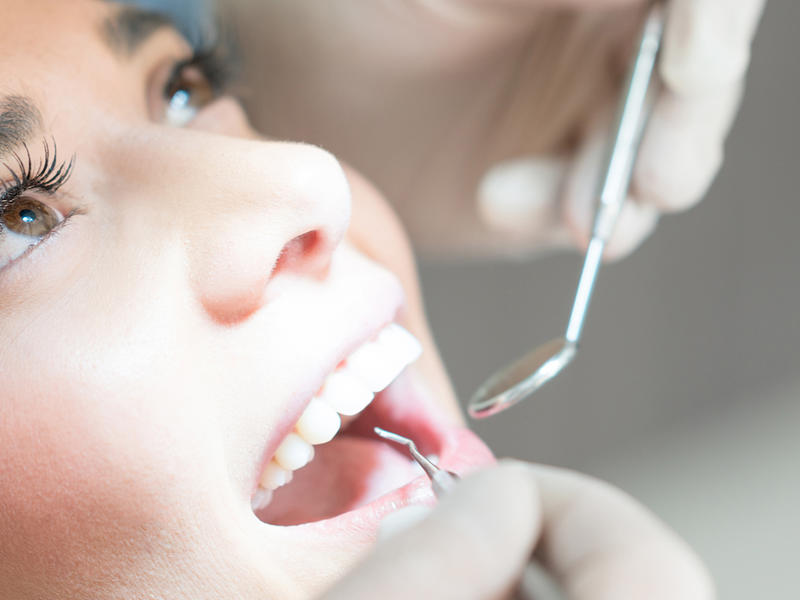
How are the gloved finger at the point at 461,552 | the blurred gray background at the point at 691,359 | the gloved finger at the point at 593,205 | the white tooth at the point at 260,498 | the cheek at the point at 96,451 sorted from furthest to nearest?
the blurred gray background at the point at 691,359 < the gloved finger at the point at 593,205 < the white tooth at the point at 260,498 < the cheek at the point at 96,451 < the gloved finger at the point at 461,552

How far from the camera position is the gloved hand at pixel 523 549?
0.40 m

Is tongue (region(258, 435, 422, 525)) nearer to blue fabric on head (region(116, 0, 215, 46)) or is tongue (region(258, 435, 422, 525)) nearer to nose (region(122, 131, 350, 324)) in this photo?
nose (region(122, 131, 350, 324))

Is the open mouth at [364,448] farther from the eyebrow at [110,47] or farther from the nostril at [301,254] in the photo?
the eyebrow at [110,47]

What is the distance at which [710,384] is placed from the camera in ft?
4.90

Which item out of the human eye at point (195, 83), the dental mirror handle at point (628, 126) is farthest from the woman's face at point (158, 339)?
the dental mirror handle at point (628, 126)

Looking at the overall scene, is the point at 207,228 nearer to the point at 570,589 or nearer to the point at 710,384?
the point at 570,589

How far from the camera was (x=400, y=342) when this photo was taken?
0.66 m

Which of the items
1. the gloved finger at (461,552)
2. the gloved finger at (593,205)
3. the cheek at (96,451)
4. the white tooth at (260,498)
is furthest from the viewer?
the gloved finger at (593,205)

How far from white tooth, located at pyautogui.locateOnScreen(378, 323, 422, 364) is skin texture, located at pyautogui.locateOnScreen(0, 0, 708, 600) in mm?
41

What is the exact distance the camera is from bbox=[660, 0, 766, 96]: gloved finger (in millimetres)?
800

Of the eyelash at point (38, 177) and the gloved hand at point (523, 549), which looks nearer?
the gloved hand at point (523, 549)

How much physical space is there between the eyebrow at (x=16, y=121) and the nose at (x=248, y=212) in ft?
0.26

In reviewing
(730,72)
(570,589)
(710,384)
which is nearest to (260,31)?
(730,72)

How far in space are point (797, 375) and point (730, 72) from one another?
80 centimetres
